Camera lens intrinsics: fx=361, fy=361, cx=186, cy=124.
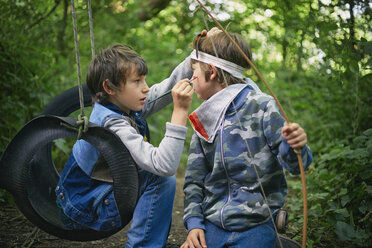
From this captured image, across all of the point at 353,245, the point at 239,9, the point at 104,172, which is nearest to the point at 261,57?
the point at 239,9

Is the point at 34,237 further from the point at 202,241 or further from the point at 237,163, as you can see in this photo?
the point at 237,163

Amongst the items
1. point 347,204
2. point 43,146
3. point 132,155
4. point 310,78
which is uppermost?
point 43,146

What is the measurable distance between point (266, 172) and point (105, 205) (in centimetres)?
78

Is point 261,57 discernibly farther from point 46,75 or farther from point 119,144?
point 119,144

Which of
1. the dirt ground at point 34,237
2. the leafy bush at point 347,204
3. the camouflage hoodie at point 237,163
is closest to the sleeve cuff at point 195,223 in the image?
the camouflage hoodie at point 237,163

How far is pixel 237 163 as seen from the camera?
168 cm

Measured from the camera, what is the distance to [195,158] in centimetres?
185

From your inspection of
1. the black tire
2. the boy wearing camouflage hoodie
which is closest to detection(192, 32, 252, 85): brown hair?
the boy wearing camouflage hoodie

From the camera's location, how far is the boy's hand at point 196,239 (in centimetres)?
169

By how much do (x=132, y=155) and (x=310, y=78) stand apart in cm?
319

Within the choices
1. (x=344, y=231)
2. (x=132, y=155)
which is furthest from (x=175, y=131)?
(x=344, y=231)

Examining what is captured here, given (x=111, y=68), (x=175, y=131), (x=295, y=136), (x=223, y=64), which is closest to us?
(x=295, y=136)

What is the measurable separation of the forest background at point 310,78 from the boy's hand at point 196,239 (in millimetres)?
727

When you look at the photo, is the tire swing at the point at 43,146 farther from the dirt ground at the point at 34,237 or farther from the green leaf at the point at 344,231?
the green leaf at the point at 344,231
